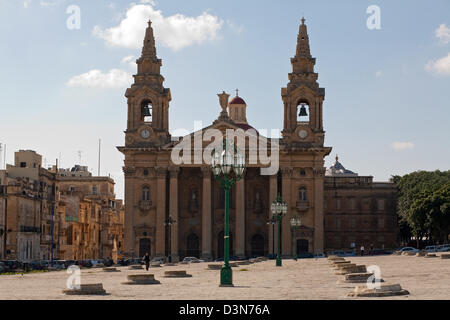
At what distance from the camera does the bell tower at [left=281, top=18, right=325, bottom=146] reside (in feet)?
302

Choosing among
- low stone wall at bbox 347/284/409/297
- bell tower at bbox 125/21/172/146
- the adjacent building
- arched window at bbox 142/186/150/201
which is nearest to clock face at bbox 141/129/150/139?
bell tower at bbox 125/21/172/146

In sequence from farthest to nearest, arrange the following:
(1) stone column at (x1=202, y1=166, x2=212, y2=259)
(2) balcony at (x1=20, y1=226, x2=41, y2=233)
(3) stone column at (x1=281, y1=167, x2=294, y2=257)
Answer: (1) stone column at (x1=202, y1=166, x2=212, y2=259), (3) stone column at (x1=281, y1=167, x2=294, y2=257), (2) balcony at (x1=20, y1=226, x2=41, y2=233)

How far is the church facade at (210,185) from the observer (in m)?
91.2

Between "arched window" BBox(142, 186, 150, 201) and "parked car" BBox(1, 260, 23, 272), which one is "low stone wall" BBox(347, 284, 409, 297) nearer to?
"parked car" BBox(1, 260, 23, 272)

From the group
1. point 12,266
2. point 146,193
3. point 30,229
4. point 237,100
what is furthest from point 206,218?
point 12,266

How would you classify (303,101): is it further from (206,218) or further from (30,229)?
(30,229)

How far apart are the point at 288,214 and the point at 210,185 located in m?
9.16

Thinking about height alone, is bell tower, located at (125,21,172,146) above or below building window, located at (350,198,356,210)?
above

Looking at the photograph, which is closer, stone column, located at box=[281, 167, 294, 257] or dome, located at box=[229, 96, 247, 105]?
stone column, located at box=[281, 167, 294, 257]

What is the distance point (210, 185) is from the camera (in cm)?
9175

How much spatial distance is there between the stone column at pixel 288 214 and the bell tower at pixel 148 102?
1408 cm

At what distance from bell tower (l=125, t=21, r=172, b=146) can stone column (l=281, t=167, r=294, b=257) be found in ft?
46.2

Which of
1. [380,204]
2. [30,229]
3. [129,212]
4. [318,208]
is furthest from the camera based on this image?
[380,204]
